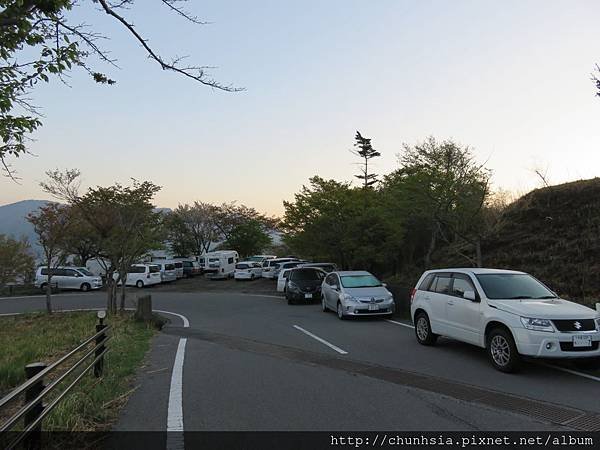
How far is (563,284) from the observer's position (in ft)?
50.7

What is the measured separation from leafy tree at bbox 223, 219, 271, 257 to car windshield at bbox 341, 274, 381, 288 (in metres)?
47.1

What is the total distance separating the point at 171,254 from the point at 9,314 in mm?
38996

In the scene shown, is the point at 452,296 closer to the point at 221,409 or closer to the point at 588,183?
the point at 221,409

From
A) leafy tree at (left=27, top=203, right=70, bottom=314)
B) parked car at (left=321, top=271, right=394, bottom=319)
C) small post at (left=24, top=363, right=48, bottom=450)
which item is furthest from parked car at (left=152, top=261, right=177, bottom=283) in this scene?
small post at (left=24, top=363, right=48, bottom=450)

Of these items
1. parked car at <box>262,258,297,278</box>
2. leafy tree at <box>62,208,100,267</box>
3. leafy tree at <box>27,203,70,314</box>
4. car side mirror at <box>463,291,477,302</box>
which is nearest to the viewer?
car side mirror at <box>463,291,477,302</box>

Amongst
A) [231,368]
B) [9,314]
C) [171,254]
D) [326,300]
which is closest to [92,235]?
[9,314]

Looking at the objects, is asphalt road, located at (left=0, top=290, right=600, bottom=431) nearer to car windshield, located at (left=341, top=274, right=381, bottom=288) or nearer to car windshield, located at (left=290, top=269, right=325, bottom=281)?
car windshield, located at (left=341, top=274, right=381, bottom=288)

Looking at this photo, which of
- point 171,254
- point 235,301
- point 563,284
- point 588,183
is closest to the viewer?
point 563,284

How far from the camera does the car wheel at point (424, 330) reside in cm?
992

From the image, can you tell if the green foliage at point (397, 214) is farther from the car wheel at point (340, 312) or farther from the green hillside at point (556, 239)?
the car wheel at point (340, 312)

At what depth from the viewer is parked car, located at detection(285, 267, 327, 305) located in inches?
843

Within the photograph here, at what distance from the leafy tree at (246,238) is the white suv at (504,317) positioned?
52.9 meters

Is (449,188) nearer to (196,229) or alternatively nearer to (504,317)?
(504,317)

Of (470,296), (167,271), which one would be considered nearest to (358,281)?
(470,296)
